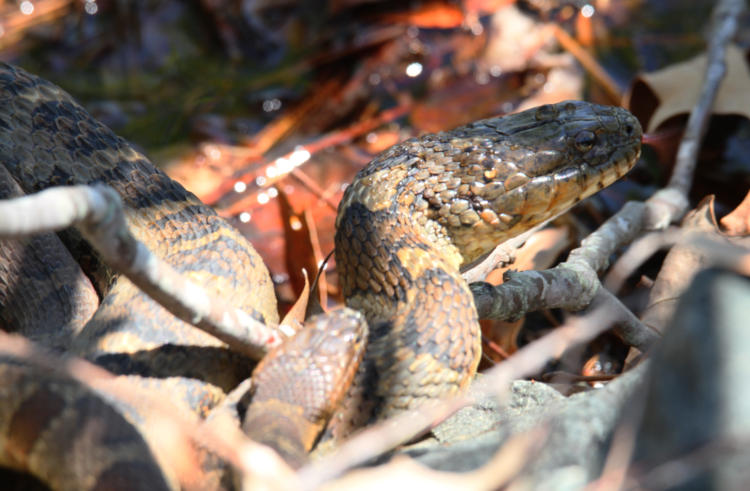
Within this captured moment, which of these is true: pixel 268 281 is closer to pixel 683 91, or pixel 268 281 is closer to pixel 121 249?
pixel 121 249

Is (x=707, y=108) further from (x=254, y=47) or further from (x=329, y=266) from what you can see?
(x=254, y=47)

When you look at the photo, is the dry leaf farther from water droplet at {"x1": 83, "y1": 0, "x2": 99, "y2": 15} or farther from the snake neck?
water droplet at {"x1": 83, "y1": 0, "x2": 99, "y2": 15}

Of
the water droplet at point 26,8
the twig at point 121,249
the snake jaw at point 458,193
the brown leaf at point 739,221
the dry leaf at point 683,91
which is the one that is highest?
the water droplet at point 26,8

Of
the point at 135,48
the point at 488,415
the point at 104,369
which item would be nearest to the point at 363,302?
the point at 488,415

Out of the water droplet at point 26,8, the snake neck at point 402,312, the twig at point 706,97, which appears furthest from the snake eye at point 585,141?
the water droplet at point 26,8

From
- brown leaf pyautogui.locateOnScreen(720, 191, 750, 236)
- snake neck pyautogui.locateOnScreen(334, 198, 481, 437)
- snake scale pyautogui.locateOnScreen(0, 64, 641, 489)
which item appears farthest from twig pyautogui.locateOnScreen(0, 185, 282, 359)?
brown leaf pyautogui.locateOnScreen(720, 191, 750, 236)

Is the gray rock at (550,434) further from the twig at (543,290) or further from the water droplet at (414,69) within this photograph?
the water droplet at (414,69)

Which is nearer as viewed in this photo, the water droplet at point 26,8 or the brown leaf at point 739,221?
the brown leaf at point 739,221
